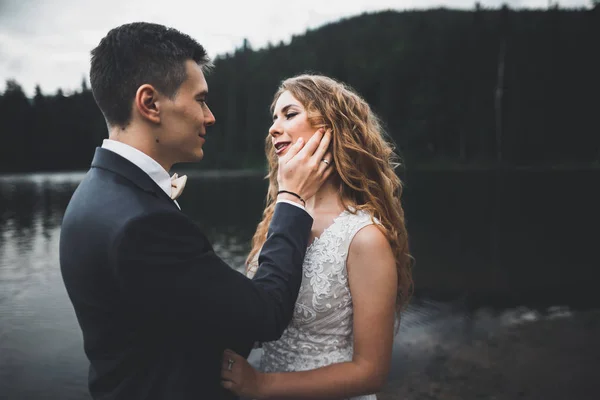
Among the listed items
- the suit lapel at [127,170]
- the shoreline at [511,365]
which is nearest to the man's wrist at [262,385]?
the suit lapel at [127,170]

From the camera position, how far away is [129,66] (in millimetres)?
1789

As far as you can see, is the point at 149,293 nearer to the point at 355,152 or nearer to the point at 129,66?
the point at 129,66

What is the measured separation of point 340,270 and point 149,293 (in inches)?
46.8

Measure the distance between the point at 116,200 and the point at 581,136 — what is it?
56.1 metres

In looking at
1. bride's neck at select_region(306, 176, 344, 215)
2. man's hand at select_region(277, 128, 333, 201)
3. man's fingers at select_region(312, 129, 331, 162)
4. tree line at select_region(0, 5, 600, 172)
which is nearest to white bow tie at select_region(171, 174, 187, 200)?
man's hand at select_region(277, 128, 333, 201)

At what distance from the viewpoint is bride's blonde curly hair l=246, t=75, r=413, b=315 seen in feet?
9.31

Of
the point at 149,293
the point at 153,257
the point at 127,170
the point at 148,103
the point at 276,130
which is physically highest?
the point at 148,103

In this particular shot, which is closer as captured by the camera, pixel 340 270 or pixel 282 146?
pixel 340 270

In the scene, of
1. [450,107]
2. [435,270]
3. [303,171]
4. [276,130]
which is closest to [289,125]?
[276,130]

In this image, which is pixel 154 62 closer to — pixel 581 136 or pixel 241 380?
pixel 241 380

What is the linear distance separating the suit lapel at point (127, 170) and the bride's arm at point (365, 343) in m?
1.06

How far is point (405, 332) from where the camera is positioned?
7539 mm

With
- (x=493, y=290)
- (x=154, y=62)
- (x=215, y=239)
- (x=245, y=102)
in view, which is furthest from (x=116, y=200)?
(x=245, y=102)

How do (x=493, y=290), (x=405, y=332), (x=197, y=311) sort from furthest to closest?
(x=493, y=290) → (x=405, y=332) → (x=197, y=311)
